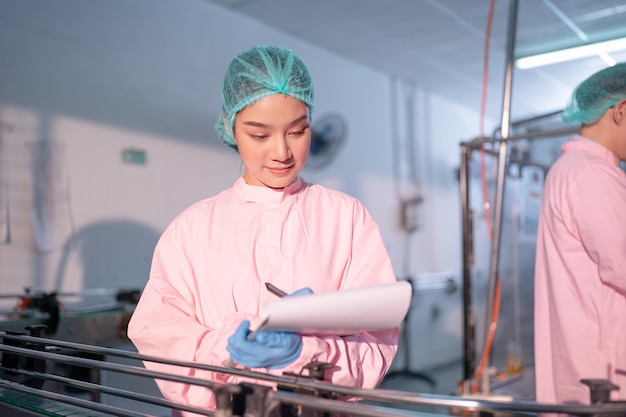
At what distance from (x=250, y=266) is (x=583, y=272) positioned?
102 cm

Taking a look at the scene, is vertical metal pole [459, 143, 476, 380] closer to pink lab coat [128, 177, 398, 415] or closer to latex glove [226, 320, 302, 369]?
pink lab coat [128, 177, 398, 415]

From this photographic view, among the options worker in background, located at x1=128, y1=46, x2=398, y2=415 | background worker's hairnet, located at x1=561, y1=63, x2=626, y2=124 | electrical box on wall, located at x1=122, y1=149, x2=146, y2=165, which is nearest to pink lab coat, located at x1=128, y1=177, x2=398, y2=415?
worker in background, located at x1=128, y1=46, x2=398, y2=415

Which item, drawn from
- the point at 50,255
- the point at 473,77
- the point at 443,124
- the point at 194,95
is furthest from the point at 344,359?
the point at 443,124

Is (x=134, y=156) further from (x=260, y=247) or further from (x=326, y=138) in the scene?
(x=260, y=247)

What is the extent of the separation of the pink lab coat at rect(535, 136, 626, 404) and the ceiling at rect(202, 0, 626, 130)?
580 mm

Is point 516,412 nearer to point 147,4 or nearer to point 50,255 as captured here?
point 50,255

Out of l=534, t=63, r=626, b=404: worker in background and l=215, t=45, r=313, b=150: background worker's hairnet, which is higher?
l=215, t=45, r=313, b=150: background worker's hairnet

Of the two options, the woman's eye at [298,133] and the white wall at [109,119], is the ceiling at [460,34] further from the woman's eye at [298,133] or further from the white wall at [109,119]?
the woman's eye at [298,133]

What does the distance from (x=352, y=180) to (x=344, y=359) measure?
12.0ft

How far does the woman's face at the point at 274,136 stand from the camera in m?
1.04

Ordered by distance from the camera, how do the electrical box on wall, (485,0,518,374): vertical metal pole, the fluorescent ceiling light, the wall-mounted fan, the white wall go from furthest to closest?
the wall-mounted fan < the electrical box on wall < the white wall < (485,0,518,374): vertical metal pole < the fluorescent ceiling light

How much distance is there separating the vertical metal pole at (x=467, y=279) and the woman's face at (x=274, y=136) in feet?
5.67

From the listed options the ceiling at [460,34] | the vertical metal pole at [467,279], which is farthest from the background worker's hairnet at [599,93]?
the vertical metal pole at [467,279]

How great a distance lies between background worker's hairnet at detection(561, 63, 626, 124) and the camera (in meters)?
1.71
